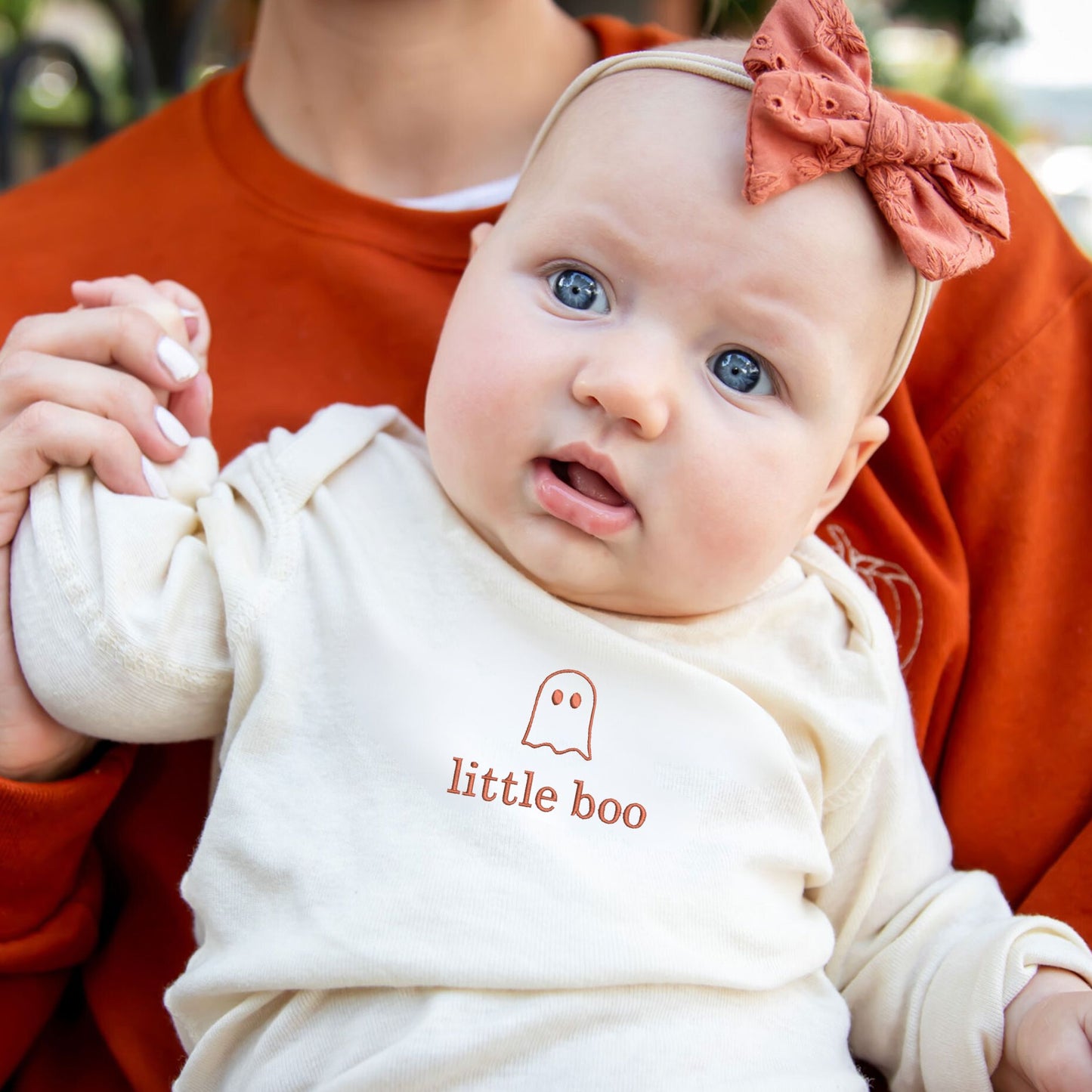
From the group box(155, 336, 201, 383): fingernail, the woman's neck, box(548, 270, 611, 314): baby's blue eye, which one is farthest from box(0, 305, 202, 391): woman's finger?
the woman's neck

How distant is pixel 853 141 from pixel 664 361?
246 mm

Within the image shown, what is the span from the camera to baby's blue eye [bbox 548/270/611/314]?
3.21 feet

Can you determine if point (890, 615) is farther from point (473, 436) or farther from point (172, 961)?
point (172, 961)

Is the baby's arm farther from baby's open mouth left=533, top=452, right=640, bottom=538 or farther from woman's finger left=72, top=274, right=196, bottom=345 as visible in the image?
baby's open mouth left=533, top=452, right=640, bottom=538

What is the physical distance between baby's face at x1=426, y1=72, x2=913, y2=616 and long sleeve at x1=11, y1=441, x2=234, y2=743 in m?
0.24

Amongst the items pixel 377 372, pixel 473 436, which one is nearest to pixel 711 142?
pixel 473 436

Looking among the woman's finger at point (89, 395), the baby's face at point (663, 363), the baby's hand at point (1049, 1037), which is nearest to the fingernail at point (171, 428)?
the woman's finger at point (89, 395)

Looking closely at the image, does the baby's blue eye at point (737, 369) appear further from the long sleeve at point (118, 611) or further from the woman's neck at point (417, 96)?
the woman's neck at point (417, 96)

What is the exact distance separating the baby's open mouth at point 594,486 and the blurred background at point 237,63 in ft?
2.26

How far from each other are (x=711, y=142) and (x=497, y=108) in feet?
1.92

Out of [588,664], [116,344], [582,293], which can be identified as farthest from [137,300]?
[588,664]

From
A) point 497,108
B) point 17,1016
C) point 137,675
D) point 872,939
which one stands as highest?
point 497,108

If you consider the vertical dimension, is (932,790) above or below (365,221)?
below

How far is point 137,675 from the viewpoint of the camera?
0.95 metres
